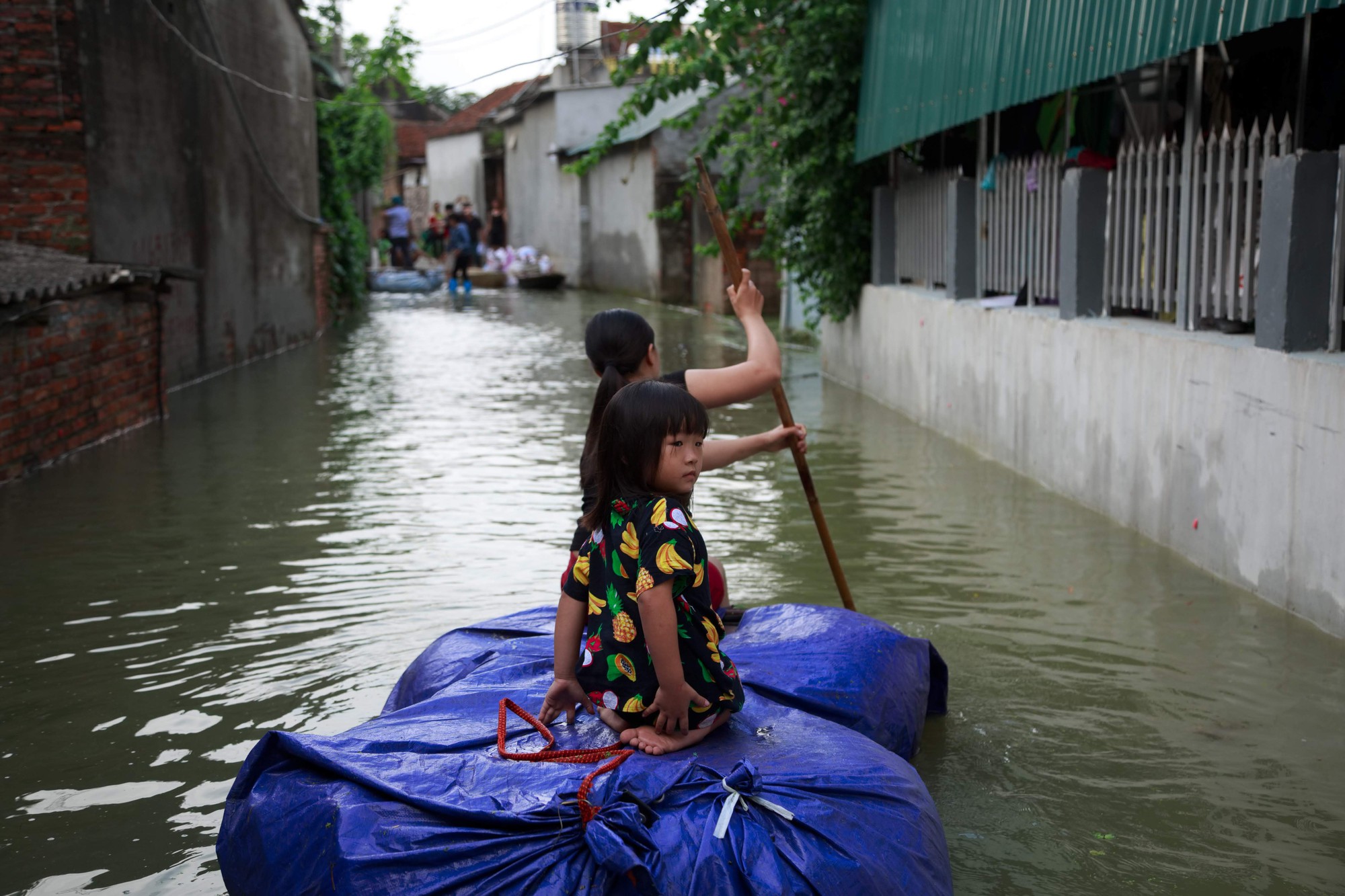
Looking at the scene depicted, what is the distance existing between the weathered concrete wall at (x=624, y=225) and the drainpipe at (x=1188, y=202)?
1938cm

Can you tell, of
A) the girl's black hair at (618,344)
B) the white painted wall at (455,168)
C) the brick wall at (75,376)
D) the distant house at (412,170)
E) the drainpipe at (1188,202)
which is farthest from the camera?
the distant house at (412,170)

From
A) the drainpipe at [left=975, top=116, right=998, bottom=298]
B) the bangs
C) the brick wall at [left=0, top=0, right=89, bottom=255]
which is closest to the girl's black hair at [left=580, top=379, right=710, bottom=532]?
the bangs

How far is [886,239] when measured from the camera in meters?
12.9

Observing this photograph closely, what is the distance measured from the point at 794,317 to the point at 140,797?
16.2 metres

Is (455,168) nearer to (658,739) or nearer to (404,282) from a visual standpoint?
(404,282)

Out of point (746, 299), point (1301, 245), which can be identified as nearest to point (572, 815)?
point (746, 299)

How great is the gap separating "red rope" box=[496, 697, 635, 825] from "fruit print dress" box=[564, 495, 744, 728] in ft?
0.41

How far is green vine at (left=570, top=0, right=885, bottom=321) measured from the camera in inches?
497

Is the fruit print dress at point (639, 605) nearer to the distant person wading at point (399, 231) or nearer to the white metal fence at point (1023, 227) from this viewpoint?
the white metal fence at point (1023, 227)

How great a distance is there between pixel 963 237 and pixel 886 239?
2.46 m

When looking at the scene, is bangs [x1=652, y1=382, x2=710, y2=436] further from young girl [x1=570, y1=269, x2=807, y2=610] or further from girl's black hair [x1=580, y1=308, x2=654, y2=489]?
girl's black hair [x1=580, y1=308, x2=654, y2=489]

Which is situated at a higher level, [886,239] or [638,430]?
[886,239]

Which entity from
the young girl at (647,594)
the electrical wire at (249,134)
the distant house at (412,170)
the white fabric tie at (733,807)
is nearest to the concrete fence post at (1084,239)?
the young girl at (647,594)

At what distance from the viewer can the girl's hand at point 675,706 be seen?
10.1 ft
